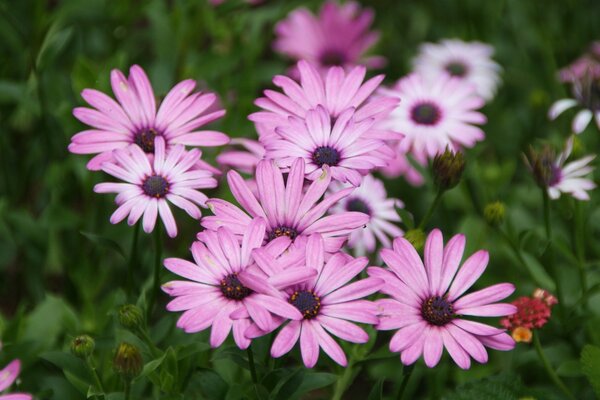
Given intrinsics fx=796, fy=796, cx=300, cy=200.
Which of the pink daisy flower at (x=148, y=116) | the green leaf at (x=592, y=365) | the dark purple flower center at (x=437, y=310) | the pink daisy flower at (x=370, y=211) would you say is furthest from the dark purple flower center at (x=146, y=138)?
the green leaf at (x=592, y=365)

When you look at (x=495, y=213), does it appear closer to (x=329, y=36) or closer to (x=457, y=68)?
(x=457, y=68)

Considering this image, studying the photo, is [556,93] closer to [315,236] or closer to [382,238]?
[382,238]

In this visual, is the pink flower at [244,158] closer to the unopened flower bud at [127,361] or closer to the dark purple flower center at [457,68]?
the unopened flower bud at [127,361]

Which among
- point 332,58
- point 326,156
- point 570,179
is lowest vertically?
point 326,156

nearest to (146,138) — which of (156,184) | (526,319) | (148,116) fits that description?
(148,116)

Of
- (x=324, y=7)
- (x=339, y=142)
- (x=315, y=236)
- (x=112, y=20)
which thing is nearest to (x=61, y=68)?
(x=112, y=20)
